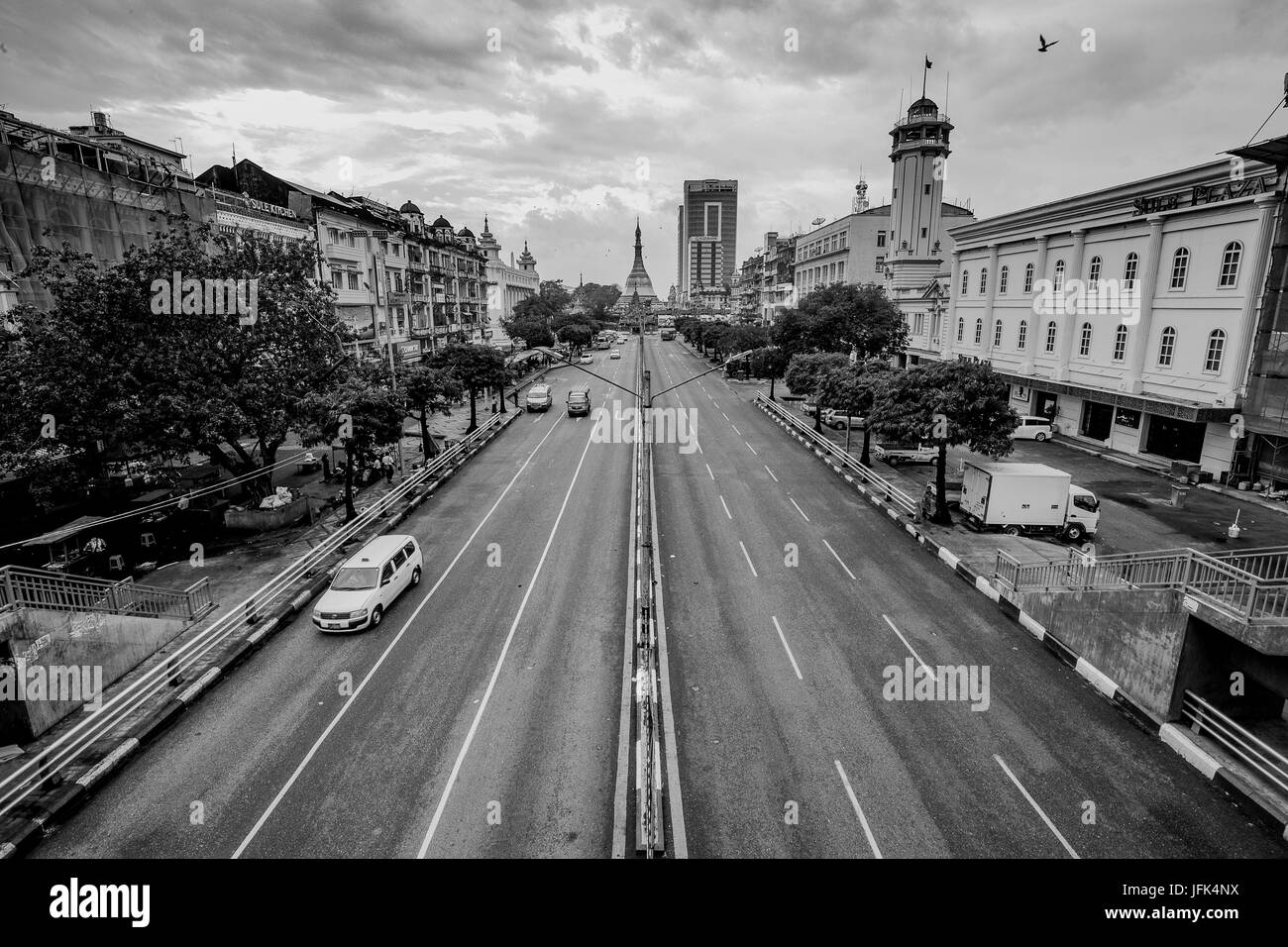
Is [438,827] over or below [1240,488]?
below

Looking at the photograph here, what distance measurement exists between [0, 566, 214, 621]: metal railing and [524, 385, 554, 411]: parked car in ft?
109

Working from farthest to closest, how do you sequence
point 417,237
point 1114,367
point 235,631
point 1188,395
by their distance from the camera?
point 417,237, point 1114,367, point 1188,395, point 235,631

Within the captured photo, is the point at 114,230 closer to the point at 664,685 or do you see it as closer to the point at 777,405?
the point at 664,685

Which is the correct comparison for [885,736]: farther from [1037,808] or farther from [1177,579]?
[1177,579]

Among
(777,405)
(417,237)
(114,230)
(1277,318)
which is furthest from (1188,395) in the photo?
(417,237)

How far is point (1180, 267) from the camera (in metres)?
31.6

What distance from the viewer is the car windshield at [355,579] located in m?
17.2

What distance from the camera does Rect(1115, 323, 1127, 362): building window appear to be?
113 ft

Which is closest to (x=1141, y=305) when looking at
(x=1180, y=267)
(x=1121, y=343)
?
(x=1180, y=267)

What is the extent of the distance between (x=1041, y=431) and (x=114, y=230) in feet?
154

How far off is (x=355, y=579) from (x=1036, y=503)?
71.5 ft

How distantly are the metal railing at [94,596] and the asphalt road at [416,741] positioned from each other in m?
2.90

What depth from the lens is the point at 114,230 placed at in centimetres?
2794
